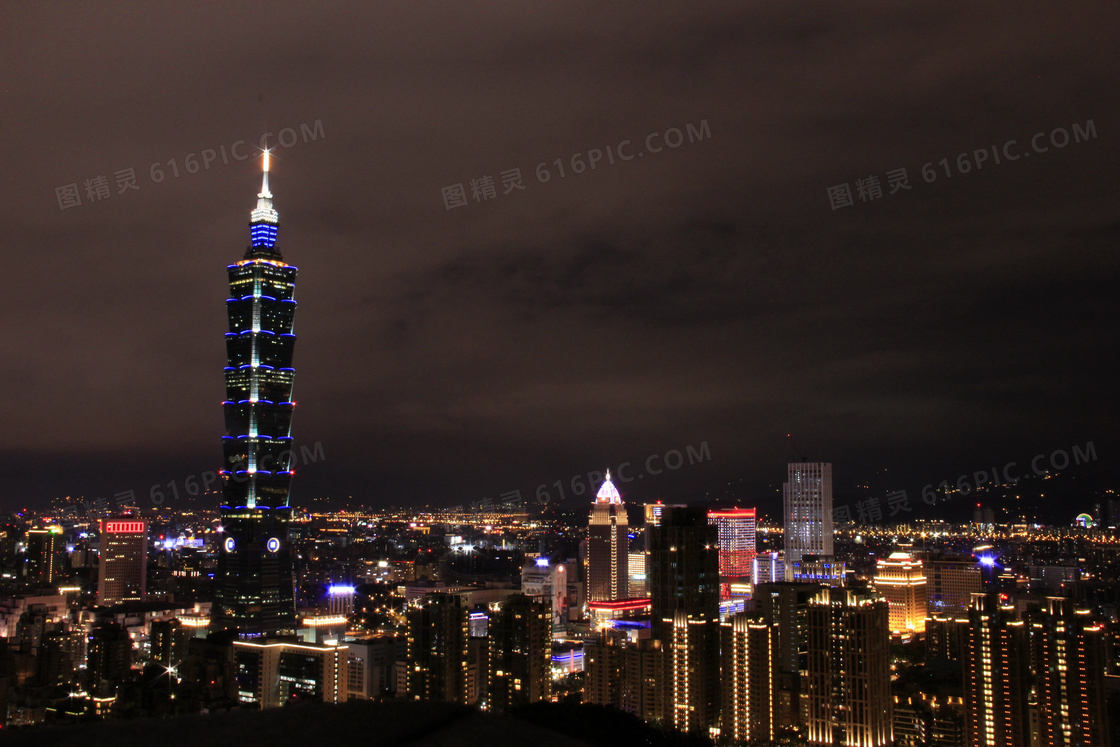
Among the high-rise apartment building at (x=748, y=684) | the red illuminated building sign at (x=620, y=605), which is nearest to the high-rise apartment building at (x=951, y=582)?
the red illuminated building sign at (x=620, y=605)

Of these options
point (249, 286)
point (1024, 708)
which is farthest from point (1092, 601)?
point (249, 286)

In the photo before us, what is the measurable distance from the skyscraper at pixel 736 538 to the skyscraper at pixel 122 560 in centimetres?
2427

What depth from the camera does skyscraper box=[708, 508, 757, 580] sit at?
41.9 m

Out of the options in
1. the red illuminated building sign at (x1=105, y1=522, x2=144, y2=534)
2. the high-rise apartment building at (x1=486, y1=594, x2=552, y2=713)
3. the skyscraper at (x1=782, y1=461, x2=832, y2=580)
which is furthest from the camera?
the skyscraper at (x1=782, y1=461, x2=832, y2=580)

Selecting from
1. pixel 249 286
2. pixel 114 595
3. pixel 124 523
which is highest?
pixel 249 286

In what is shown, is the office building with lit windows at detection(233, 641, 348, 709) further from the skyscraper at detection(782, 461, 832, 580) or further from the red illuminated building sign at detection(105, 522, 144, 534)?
the skyscraper at detection(782, 461, 832, 580)

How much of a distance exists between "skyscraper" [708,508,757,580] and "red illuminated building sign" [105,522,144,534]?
80.0 feet

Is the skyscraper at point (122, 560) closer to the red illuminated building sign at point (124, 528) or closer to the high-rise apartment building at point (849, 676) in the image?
the red illuminated building sign at point (124, 528)

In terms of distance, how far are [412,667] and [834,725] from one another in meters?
8.00

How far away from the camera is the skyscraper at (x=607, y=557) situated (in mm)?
37781

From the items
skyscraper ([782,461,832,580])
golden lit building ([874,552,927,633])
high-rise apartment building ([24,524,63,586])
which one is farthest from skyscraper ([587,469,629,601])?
high-rise apartment building ([24,524,63,586])

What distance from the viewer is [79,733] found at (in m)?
1.42

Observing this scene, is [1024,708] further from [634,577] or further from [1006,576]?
[634,577]

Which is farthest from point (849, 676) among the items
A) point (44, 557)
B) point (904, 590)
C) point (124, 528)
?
point (44, 557)
